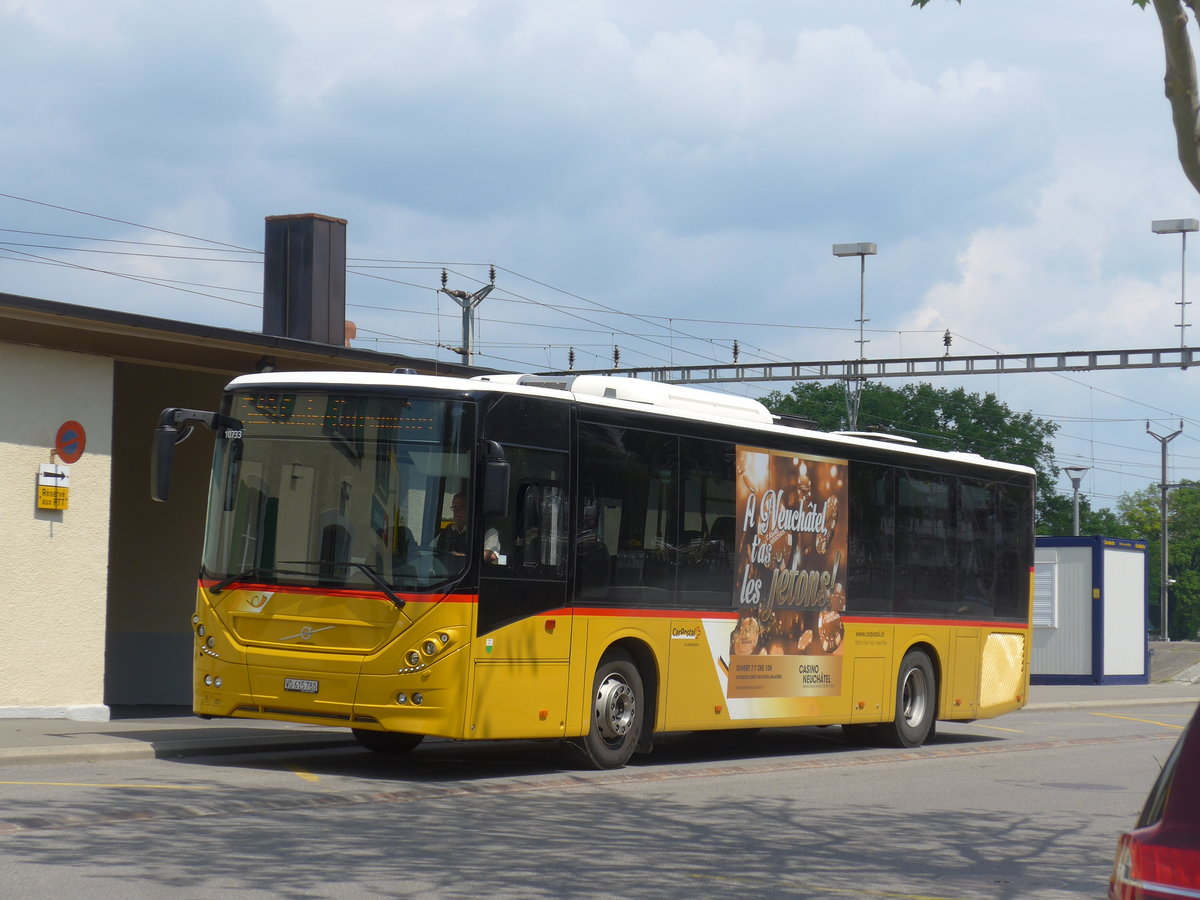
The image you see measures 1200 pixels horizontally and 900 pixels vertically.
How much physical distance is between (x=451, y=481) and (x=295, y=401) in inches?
60.7

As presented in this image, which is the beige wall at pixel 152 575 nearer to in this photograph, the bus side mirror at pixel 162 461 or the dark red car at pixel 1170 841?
the bus side mirror at pixel 162 461

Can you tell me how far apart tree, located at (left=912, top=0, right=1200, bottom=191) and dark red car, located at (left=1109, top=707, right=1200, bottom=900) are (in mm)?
4853

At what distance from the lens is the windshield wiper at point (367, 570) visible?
11992mm

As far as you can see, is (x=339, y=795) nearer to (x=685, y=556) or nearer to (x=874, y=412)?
(x=685, y=556)

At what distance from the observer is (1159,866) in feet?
12.4

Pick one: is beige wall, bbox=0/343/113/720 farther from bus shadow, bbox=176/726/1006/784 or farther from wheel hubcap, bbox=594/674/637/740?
wheel hubcap, bbox=594/674/637/740

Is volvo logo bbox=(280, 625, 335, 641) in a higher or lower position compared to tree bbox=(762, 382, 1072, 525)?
lower

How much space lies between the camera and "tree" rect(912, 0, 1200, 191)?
308 inches

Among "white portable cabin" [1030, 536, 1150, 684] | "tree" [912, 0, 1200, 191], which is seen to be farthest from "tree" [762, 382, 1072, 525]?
"tree" [912, 0, 1200, 191]

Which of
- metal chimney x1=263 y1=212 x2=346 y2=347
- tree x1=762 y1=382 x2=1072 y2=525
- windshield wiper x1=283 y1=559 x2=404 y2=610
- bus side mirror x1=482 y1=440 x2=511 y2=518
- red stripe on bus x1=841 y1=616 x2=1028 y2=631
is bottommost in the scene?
red stripe on bus x1=841 y1=616 x2=1028 y2=631

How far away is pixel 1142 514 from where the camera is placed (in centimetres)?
13288

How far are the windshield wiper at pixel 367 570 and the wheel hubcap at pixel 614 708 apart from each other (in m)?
2.17

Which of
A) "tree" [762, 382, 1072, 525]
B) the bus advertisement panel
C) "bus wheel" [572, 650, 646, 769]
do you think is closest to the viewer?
"bus wheel" [572, 650, 646, 769]

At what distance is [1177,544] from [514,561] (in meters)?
129
